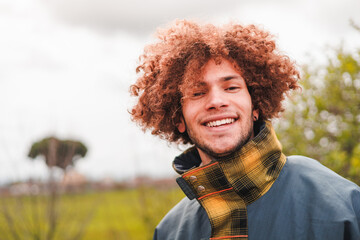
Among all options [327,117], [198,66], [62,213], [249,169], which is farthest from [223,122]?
[62,213]

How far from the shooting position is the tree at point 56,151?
487cm

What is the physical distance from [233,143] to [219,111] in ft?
0.66

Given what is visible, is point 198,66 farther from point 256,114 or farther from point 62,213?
point 62,213

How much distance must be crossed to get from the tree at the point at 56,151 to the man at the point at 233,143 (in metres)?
2.27

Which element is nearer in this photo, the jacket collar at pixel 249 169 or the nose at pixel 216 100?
the jacket collar at pixel 249 169

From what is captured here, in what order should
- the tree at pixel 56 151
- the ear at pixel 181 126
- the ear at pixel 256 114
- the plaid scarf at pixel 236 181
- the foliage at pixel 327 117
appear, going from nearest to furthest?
the plaid scarf at pixel 236 181 → the ear at pixel 256 114 → the ear at pixel 181 126 → the foliage at pixel 327 117 → the tree at pixel 56 151

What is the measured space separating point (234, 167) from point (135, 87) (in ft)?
4.06

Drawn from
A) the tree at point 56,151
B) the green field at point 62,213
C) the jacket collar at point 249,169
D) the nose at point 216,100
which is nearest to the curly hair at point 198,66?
the nose at point 216,100

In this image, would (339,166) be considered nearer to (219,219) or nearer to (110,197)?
(219,219)

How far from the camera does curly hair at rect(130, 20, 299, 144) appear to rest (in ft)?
8.10

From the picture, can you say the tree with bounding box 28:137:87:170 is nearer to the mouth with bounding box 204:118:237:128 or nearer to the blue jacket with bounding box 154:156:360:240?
the mouth with bounding box 204:118:237:128

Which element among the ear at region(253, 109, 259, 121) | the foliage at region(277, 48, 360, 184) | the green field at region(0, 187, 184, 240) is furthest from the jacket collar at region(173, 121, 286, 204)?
the green field at region(0, 187, 184, 240)

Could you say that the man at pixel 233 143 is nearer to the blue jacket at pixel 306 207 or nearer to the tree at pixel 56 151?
the blue jacket at pixel 306 207

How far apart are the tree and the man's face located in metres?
2.94
